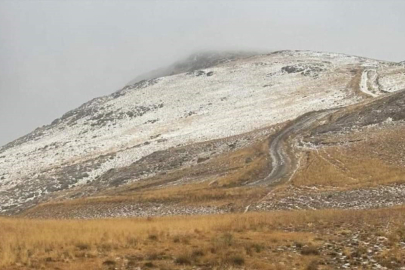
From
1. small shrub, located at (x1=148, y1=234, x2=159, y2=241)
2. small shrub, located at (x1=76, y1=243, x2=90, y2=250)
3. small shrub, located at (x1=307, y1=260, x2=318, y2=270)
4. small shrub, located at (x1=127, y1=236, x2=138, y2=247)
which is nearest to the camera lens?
small shrub, located at (x1=307, y1=260, x2=318, y2=270)

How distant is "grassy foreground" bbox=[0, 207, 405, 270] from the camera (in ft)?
44.2

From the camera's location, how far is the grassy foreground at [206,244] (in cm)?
1346

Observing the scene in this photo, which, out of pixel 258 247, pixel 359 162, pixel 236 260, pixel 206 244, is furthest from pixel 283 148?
pixel 236 260

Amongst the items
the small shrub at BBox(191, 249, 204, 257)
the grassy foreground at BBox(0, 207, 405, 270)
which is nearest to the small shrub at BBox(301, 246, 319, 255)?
the grassy foreground at BBox(0, 207, 405, 270)

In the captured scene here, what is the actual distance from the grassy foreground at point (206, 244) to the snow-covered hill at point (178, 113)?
1546 inches

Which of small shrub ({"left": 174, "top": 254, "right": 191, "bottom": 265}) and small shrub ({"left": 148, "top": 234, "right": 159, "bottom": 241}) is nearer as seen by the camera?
small shrub ({"left": 174, "top": 254, "right": 191, "bottom": 265})

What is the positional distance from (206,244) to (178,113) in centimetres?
7150

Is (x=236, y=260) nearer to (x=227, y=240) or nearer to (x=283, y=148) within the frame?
(x=227, y=240)

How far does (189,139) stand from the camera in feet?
216

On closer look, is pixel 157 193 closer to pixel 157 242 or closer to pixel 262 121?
pixel 157 242

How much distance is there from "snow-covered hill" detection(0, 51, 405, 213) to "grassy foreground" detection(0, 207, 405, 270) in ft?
129

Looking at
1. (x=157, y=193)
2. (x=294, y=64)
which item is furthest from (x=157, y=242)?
(x=294, y=64)

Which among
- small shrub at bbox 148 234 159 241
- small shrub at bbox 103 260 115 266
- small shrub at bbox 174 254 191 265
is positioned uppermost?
small shrub at bbox 103 260 115 266

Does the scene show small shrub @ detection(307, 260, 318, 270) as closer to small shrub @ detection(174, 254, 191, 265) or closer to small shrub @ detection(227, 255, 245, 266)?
small shrub @ detection(227, 255, 245, 266)
